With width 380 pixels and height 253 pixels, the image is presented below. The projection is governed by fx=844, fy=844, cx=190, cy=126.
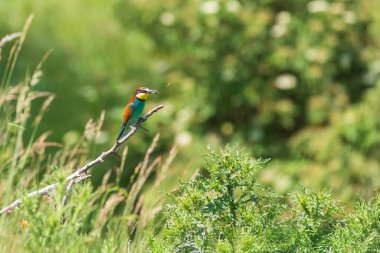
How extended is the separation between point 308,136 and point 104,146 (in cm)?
197

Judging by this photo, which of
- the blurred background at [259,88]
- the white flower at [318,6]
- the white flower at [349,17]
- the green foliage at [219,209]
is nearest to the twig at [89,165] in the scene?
the green foliage at [219,209]

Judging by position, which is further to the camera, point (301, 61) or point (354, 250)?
point (301, 61)

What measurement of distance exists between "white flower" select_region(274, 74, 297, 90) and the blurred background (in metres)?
0.01

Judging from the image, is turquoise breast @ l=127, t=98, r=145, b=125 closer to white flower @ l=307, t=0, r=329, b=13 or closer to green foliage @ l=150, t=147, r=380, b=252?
green foliage @ l=150, t=147, r=380, b=252

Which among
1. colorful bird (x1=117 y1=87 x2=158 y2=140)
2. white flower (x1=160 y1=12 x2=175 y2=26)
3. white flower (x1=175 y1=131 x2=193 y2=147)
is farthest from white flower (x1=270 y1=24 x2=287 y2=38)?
colorful bird (x1=117 y1=87 x2=158 y2=140)

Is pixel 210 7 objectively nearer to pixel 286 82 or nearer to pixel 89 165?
pixel 286 82

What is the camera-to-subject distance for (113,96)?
334 inches

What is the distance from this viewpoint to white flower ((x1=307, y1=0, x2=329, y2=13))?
763 centimetres

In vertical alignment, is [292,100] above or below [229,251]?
above

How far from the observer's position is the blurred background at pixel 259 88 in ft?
24.3

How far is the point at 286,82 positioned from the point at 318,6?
29.3 inches

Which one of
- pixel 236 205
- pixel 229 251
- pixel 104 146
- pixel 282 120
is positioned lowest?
pixel 229 251

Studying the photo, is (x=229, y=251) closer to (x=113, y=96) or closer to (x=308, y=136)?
(x=308, y=136)

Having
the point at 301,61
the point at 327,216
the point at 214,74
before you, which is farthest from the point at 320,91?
the point at 327,216
